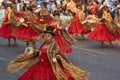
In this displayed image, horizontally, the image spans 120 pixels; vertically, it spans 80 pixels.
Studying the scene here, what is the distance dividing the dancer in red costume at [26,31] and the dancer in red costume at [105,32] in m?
2.79

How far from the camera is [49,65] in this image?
7.23 metres

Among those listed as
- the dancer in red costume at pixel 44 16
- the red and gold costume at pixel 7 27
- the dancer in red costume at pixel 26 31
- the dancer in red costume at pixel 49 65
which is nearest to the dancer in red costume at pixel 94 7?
the dancer in red costume at pixel 44 16

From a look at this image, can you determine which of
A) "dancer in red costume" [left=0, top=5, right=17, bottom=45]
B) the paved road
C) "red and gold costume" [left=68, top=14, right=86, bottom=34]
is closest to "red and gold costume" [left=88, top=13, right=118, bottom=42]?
the paved road

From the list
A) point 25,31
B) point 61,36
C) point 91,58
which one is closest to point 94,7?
point 25,31

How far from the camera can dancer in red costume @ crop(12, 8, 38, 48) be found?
14.2 meters

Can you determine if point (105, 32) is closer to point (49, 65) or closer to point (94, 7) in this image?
point (94, 7)

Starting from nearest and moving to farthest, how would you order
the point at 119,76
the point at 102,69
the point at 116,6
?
1. the point at 119,76
2. the point at 102,69
3. the point at 116,6

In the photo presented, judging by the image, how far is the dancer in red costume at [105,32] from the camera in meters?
15.6

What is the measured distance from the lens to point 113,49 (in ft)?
50.5

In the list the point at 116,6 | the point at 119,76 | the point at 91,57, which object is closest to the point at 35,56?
the point at 119,76

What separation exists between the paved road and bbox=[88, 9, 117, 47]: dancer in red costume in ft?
1.30

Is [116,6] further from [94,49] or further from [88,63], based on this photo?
[88,63]

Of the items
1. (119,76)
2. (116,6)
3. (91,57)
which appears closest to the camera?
(119,76)

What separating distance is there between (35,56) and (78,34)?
1099cm
